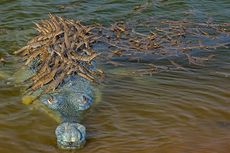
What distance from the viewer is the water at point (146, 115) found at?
5.69 meters

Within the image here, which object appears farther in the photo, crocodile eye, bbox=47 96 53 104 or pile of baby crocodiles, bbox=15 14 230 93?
pile of baby crocodiles, bbox=15 14 230 93

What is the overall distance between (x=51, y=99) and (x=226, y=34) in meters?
5.05

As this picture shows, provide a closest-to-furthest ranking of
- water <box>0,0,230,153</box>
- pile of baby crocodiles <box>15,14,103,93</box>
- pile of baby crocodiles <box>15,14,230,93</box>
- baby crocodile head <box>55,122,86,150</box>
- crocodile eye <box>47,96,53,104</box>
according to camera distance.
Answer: baby crocodile head <box>55,122,86,150</box>
water <box>0,0,230,153</box>
crocodile eye <box>47,96,53,104</box>
pile of baby crocodiles <box>15,14,103,93</box>
pile of baby crocodiles <box>15,14,230,93</box>

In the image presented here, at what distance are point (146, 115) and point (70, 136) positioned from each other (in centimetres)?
155

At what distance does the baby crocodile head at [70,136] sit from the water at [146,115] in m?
0.10

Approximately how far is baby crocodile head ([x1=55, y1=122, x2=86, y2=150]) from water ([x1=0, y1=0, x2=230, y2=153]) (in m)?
0.10

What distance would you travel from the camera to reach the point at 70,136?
5352 millimetres

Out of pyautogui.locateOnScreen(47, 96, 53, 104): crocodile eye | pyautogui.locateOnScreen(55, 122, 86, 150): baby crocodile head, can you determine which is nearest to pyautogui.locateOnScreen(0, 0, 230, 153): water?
pyautogui.locateOnScreen(55, 122, 86, 150): baby crocodile head

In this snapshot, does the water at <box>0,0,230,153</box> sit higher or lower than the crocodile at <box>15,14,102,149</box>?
lower

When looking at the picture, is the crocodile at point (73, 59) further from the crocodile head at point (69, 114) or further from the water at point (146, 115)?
the water at point (146, 115)

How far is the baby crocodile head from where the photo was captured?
5370 mm

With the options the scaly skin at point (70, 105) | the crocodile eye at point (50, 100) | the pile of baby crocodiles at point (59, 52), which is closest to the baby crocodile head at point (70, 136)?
the scaly skin at point (70, 105)

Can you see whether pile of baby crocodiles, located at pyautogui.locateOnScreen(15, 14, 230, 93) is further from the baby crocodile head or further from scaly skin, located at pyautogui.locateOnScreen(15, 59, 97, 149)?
the baby crocodile head

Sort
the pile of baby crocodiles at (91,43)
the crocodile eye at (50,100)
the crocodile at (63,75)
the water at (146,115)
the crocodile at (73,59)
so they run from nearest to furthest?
the water at (146,115)
the crocodile at (63,75)
the crocodile at (73,59)
the crocodile eye at (50,100)
the pile of baby crocodiles at (91,43)
